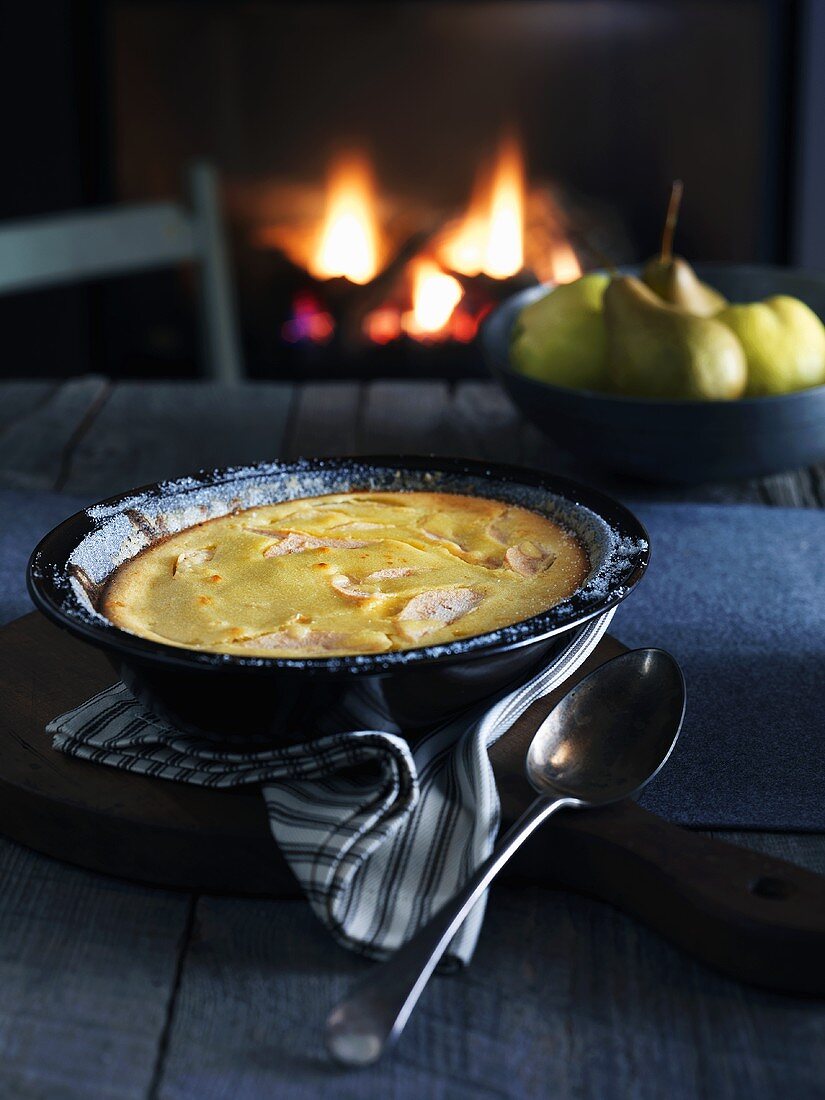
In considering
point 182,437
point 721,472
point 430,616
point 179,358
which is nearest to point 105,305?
point 179,358

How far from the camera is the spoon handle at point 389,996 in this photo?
0.60 metres

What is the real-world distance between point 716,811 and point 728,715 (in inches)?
5.3

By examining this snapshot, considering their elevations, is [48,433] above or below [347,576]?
below

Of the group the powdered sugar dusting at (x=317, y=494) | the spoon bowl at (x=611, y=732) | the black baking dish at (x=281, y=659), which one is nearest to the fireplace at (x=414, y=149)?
the powdered sugar dusting at (x=317, y=494)

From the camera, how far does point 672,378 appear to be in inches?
53.5

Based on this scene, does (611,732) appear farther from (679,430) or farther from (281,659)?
(679,430)

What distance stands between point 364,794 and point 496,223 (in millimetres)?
2402

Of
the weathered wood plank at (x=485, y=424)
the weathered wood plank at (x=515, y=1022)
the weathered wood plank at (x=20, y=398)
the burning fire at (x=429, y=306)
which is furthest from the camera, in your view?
the burning fire at (x=429, y=306)

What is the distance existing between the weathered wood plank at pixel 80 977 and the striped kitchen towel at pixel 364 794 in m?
0.08

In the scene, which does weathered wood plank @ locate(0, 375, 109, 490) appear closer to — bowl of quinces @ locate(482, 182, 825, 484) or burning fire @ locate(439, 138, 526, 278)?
bowl of quinces @ locate(482, 182, 825, 484)

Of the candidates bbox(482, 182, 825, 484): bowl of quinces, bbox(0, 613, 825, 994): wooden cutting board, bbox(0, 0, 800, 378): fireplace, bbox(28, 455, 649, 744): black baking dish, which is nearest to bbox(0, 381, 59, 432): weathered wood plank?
bbox(482, 182, 825, 484): bowl of quinces

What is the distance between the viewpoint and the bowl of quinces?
4.42ft

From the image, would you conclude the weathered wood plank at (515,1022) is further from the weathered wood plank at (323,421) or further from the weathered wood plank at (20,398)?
the weathered wood plank at (20,398)

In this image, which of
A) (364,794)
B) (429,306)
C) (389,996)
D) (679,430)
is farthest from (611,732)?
(429,306)
